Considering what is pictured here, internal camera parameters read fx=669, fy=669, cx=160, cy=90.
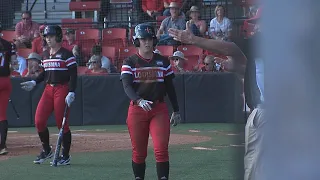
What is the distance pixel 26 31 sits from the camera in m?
17.7

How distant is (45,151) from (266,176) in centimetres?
830

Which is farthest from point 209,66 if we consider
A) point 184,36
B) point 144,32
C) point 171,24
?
point 184,36

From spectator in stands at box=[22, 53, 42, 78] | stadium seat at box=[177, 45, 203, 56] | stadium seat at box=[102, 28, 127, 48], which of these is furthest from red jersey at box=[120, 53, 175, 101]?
stadium seat at box=[102, 28, 127, 48]

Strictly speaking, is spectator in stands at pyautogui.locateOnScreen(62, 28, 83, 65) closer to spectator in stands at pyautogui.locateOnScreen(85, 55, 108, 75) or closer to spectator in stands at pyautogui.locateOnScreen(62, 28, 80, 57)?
spectator in stands at pyautogui.locateOnScreen(62, 28, 80, 57)

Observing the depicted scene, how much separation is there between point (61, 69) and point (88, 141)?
10.3 feet

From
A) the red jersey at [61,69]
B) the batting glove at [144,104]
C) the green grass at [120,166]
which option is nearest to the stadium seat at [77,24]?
the green grass at [120,166]

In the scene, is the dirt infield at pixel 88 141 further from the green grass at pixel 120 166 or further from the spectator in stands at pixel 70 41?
the spectator in stands at pixel 70 41

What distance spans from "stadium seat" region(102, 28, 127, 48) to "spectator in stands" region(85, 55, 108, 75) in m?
Result: 1.07

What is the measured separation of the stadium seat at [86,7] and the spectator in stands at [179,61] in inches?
162

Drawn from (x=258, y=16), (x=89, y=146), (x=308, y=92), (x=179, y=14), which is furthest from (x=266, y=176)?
(x=179, y=14)

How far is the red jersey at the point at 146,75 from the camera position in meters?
6.61

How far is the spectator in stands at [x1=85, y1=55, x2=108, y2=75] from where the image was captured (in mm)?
15405

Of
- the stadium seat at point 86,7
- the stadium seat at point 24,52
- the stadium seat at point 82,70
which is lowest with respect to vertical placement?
the stadium seat at point 82,70

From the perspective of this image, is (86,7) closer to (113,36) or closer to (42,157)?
(113,36)
